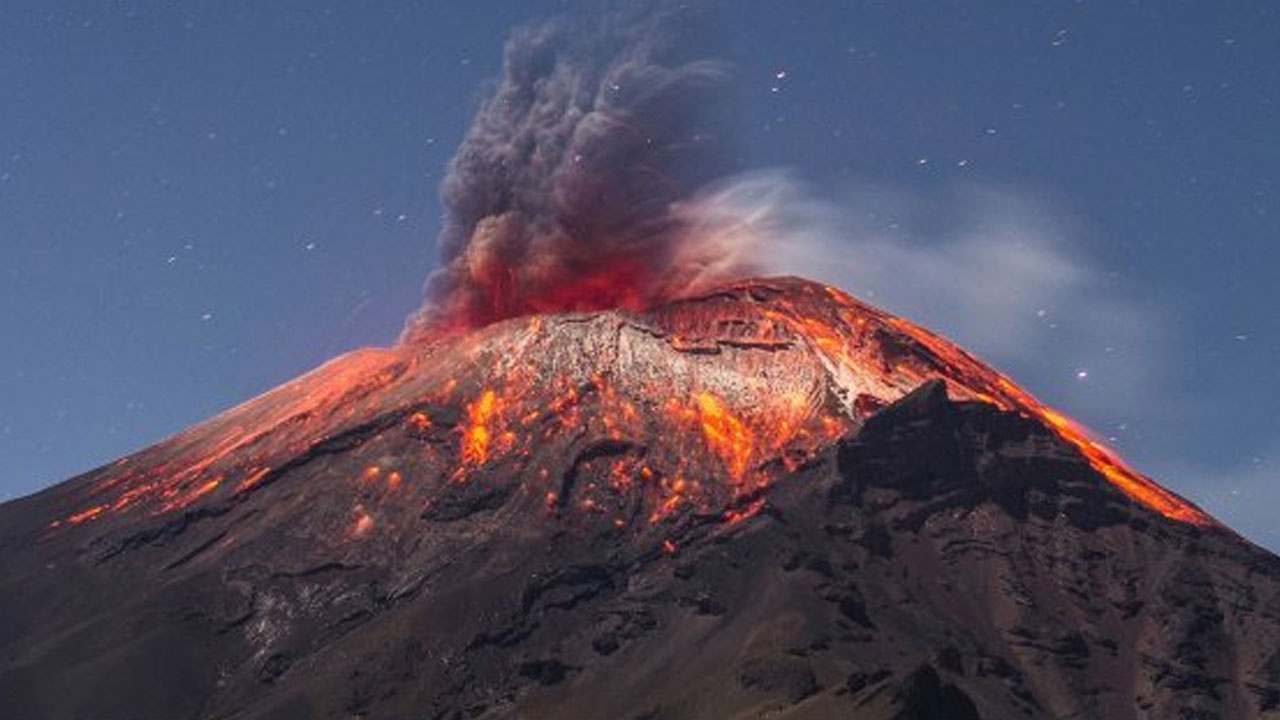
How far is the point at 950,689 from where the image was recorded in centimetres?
19988

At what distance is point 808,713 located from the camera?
19975cm

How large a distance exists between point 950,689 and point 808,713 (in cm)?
1589

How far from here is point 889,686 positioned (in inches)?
7864

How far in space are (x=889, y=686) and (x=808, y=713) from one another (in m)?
9.41

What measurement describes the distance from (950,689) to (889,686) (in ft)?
22.2
